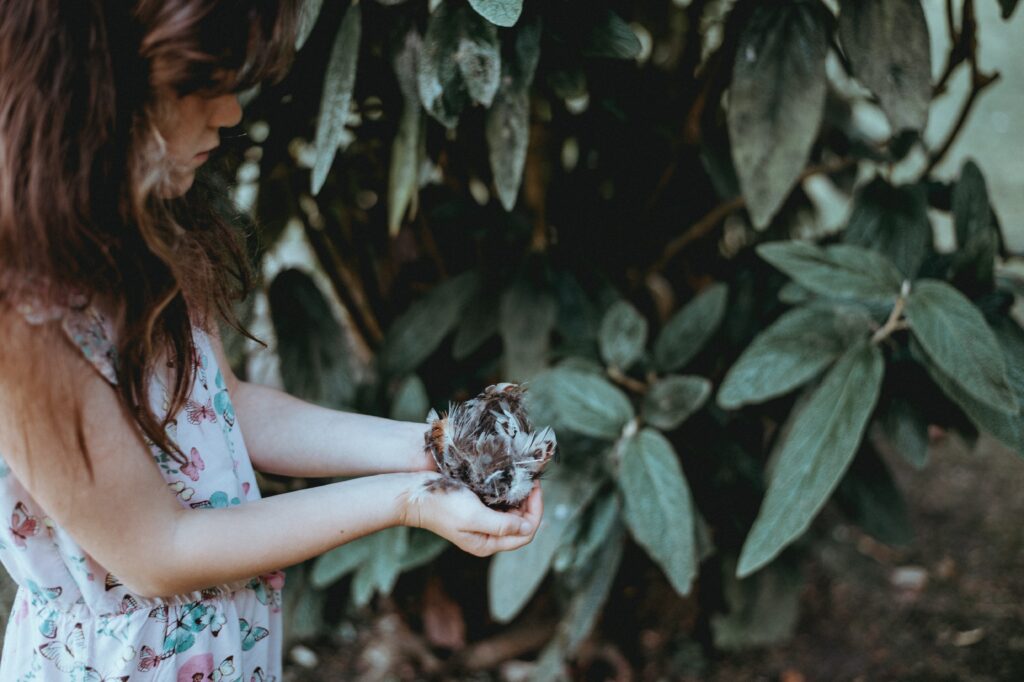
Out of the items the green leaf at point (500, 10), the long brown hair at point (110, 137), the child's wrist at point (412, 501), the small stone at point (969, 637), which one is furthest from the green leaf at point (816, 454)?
the small stone at point (969, 637)

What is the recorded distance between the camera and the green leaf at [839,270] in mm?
1185

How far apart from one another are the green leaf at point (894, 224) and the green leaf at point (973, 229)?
51mm

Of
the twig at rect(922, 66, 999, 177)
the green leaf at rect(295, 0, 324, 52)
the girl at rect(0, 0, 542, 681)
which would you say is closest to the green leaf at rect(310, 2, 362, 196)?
the green leaf at rect(295, 0, 324, 52)

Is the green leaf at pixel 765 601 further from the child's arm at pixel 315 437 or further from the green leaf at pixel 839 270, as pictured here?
the child's arm at pixel 315 437

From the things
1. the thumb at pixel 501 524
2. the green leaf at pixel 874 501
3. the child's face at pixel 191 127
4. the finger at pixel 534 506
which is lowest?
the green leaf at pixel 874 501

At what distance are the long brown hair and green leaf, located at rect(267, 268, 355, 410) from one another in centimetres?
73

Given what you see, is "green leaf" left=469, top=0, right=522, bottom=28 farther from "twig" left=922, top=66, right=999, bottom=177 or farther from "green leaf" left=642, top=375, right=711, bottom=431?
"twig" left=922, top=66, right=999, bottom=177

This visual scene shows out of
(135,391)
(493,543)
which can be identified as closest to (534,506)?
(493,543)

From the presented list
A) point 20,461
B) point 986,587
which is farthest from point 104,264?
point 986,587

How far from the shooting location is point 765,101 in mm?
1181

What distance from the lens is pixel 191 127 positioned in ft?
2.42

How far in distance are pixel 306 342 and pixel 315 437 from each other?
0.60 meters

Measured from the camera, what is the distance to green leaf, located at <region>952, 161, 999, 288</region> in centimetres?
126

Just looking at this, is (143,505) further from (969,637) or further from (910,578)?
(910,578)
